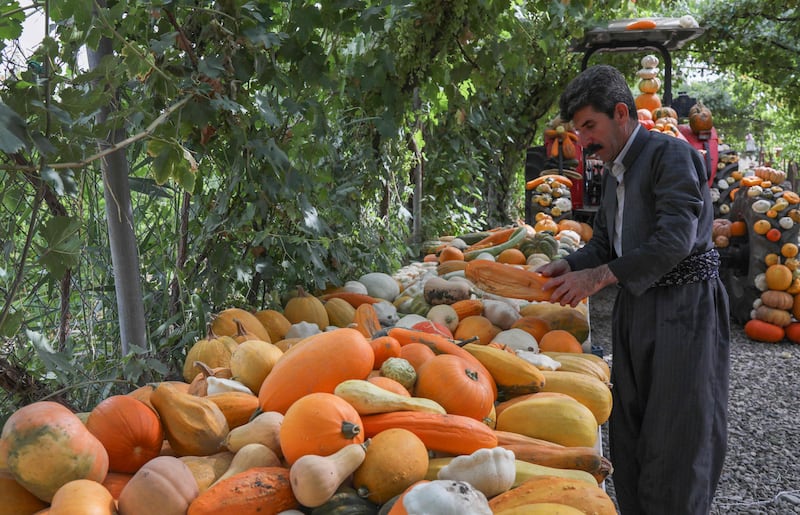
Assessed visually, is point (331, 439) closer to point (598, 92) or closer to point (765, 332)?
point (598, 92)

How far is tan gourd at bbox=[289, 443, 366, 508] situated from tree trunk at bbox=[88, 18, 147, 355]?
0.96m

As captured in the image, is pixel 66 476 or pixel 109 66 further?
pixel 109 66

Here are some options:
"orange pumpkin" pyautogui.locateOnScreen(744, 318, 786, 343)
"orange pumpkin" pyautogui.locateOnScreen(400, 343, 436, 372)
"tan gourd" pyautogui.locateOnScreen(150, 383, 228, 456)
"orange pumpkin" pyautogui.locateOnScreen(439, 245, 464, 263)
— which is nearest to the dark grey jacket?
"orange pumpkin" pyautogui.locateOnScreen(400, 343, 436, 372)

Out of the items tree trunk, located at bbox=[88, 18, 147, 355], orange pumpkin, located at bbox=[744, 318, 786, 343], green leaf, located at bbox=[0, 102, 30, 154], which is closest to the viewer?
green leaf, located at bbox=[0, 102, 30, 154]

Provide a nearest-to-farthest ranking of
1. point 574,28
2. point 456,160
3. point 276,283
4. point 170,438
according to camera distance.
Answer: point 170,438 → point 276,283 → point 574,28 → point 456,160

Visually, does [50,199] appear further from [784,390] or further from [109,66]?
[784,390]

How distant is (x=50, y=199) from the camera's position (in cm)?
194

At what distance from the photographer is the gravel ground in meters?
3.18

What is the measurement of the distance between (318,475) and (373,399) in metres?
0.29

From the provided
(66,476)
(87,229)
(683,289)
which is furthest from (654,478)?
(87,229)

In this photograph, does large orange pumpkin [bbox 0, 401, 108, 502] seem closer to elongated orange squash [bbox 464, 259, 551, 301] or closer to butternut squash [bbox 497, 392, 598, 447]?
butternut squash [bbox 497, 392, 598, 447]

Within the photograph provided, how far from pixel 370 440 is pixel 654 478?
151cm

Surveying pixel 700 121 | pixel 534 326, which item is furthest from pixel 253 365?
pixel 700 121

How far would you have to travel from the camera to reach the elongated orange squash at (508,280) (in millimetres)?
2588
